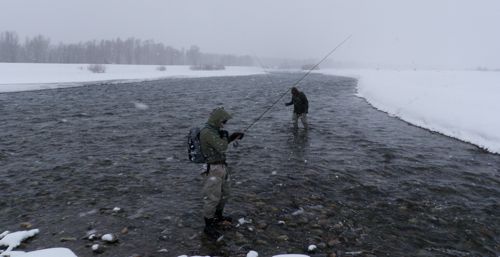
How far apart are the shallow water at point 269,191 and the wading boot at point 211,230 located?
0.24 meters

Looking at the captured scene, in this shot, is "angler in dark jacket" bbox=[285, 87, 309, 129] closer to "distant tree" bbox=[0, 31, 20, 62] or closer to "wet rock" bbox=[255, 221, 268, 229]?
"wet rock" bbox=[255, 221, 268, 229]

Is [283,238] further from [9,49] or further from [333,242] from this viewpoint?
[9,49]

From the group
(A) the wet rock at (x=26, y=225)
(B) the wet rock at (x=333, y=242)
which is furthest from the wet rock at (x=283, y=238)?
(A) the wet rock at (x=26, y=225)

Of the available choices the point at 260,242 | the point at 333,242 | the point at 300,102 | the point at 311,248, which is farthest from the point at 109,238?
the point at 300,102

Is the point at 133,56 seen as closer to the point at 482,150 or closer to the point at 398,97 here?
the point at 398,97

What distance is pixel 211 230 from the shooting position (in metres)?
8.09

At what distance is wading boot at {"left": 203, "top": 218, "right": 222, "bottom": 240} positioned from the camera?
25.9 feet

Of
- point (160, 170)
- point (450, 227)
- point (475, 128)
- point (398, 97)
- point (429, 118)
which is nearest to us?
point (450, 227)

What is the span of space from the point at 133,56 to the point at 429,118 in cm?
17455

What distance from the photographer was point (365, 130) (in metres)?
19.2

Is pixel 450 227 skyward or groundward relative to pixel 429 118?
groundward

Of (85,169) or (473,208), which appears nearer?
(473,208)

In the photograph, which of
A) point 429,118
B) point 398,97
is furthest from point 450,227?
point 398,97

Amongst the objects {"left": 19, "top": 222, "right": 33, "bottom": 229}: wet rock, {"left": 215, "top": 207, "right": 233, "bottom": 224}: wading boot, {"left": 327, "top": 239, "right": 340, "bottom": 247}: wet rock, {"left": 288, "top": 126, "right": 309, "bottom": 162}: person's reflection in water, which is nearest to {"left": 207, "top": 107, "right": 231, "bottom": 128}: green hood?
{"left": 215, "top": 207, "right": 233, "bottom": 224}: wading boot
